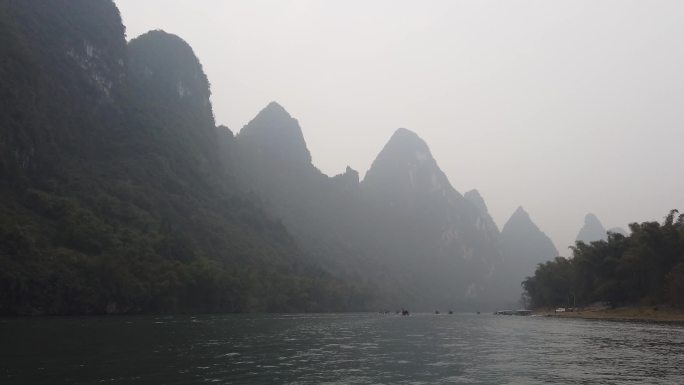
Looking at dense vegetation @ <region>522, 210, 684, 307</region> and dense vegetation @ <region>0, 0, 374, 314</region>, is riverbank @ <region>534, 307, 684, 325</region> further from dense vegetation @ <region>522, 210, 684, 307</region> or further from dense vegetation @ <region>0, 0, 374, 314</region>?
dense vegetation @ <region>0, 0, 374, 314</region>

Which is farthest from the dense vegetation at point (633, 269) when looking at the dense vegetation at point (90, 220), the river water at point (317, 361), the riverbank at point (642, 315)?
the dense vegetation at point (90, 220)

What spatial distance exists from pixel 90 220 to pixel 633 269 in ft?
359

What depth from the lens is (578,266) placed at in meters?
126

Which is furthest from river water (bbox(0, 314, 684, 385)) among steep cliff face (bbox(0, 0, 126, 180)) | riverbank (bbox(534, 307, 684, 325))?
steep cliff face (bbox(0, 0, 126, 180))

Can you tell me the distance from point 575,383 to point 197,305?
102 meters

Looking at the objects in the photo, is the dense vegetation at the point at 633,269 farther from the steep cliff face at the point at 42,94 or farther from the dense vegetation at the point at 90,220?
the steep cliff face at the point at 42,94

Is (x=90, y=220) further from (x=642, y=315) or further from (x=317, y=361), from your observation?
(x=642, y=315)

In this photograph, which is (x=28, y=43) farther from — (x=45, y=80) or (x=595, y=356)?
(x=595, y=356)

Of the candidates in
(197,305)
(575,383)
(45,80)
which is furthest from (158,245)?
(575,383)

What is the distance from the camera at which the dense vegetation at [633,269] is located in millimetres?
93562

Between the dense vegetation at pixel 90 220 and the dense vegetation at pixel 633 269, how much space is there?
78022 millimetres

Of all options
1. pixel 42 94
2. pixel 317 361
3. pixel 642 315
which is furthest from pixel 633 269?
pixel 42 94

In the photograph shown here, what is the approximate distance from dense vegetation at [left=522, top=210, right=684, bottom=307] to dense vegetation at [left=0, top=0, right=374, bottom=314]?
256 feet

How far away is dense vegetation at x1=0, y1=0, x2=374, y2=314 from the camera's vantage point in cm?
8412
